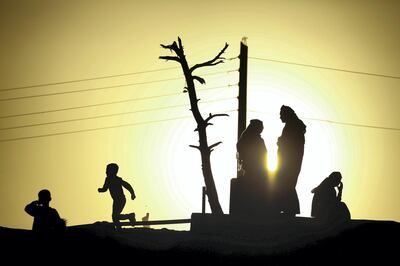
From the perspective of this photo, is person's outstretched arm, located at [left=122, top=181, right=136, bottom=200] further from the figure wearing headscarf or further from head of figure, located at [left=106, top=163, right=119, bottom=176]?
the figure wearing headscarf

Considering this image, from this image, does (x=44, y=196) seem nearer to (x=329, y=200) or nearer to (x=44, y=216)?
(x=44, y=216)

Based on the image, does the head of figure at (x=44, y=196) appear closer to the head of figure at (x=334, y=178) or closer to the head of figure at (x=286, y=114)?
the head of figure at (x=286, y=114)

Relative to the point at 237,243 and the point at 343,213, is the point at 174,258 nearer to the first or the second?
the point at 237,243

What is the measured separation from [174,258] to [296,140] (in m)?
4.56

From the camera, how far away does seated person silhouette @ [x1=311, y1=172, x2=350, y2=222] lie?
61.1ft

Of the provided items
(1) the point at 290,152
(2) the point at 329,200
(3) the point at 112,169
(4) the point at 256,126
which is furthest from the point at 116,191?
(2) the point at 329,200

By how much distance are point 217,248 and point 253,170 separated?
3.39 meters

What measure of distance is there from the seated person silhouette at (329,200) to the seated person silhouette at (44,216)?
5.83 metres

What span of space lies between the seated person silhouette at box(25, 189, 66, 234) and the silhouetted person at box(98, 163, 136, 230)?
117 inches

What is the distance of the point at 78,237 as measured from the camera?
54.2 feet

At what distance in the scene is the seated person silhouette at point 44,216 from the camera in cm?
1691

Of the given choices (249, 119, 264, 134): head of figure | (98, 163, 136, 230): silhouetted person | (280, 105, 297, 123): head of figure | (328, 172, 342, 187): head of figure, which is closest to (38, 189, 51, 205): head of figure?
(98, 163, 136, 230): silhouetted person

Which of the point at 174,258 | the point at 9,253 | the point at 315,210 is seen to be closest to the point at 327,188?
the point at 315,210

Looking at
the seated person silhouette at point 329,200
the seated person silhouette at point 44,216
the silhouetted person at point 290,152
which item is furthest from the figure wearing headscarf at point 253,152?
the seated person silhouette at point 44,216
